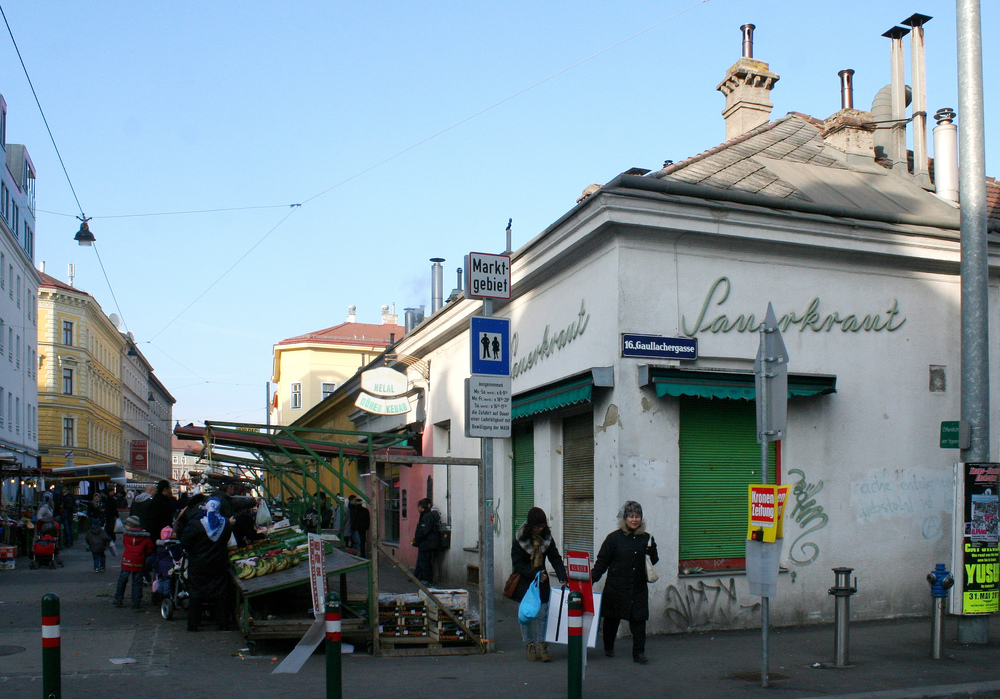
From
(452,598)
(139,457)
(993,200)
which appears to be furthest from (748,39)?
(139,457)

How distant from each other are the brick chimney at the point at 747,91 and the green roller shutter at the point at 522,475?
8.34m

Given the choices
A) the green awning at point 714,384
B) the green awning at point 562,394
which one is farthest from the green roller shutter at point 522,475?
the green awning at point 714,384

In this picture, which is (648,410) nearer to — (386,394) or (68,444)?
(386,394)

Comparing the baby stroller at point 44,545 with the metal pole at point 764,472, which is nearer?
the metal pole at point 764,472

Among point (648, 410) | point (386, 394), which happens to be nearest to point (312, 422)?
point (386, 394)

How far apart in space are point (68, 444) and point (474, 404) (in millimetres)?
63553

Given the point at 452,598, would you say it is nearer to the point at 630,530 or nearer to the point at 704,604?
the point at 630,530

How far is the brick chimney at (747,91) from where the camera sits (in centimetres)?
1900

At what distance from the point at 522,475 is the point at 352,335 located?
59.4 metres

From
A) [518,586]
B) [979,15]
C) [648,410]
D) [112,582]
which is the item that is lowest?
[112,582]

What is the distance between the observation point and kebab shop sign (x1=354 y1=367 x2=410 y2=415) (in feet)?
64.4

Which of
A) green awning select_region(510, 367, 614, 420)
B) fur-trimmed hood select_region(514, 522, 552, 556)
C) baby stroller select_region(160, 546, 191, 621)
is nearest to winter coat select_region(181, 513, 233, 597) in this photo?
baby stroller select_region(160, 546, 191, 621)

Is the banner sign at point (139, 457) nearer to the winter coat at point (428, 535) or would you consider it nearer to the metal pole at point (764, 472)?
the winter coat at point (428, 535)

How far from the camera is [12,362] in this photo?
149 ft
